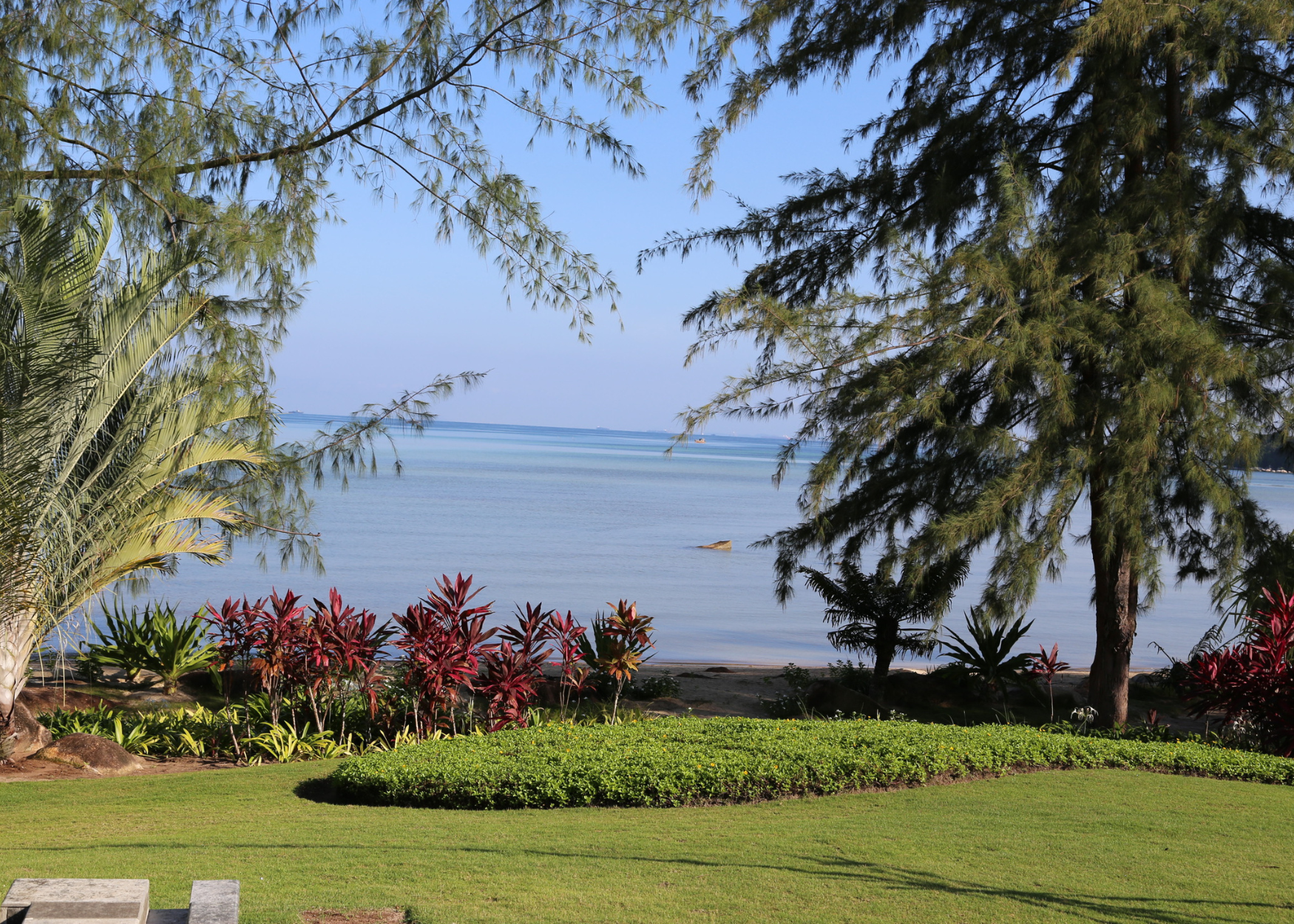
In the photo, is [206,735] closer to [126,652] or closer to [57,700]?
[57,700]

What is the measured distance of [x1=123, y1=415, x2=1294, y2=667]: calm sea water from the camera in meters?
20.3

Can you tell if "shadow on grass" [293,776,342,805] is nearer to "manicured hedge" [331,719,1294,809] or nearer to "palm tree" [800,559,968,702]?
"manicured hedge" [331,719,1294,809]

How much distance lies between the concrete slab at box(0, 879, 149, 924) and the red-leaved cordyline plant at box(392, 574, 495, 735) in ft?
18.1

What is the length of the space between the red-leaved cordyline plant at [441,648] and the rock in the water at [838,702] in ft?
13.7

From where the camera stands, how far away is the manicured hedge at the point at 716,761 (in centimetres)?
689

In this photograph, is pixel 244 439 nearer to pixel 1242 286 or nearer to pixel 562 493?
pixel 1242 286

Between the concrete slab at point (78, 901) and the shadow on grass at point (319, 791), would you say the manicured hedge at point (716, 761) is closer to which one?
the shadow on grass at point (319, 791)

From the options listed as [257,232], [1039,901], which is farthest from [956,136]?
[1039,901]

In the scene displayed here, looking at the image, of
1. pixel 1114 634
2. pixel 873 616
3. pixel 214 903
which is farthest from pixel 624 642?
pixel 214 903

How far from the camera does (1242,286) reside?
1035cm

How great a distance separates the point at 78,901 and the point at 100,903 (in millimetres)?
67

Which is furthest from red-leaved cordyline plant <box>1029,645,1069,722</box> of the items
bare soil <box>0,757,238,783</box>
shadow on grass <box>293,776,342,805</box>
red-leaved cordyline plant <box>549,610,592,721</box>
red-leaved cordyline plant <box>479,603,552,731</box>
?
bare soil <box>0,757,238,783</box>

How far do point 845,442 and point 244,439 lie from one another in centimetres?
524

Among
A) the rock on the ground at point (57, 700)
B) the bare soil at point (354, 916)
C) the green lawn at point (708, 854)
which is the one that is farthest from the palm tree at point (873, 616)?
the bare soil at point (354, 916)
